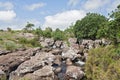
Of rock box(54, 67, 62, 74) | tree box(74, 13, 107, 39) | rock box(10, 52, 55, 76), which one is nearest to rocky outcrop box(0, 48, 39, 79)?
rock box(10, 52, 55, 76)

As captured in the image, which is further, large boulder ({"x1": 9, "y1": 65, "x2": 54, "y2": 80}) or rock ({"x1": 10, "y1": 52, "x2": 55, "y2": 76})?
rock ({"x1": 10, "y1": 52, "x2": 55, "y2": 76})

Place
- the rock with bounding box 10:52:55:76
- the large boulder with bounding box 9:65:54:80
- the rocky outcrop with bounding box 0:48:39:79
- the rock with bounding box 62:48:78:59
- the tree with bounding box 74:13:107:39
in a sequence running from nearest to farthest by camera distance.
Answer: the large boulder with bounding box 9:65:54:80 < the rock with bounding box 10:52:55:76 < the rocky outcrop with bounding box 0:48:39:79 < the rock with bounding box 62:48:78:59 < the tree with bounding box 74:13:107:39

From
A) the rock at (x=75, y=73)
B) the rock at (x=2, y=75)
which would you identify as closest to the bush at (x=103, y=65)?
the rock at (x=75, y=73)

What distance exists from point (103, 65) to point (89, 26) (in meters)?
63.6

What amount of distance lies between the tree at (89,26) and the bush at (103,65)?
56012 millimetres

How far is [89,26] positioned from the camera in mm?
114250

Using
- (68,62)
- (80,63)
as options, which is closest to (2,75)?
(68,62)

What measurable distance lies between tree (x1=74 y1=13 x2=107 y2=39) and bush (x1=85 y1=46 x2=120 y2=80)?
56.0m

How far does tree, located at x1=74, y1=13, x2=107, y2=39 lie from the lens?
113 m

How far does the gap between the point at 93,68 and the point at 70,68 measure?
5977mm

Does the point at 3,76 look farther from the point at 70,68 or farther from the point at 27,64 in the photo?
the point at 70,68

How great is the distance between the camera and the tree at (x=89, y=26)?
113m

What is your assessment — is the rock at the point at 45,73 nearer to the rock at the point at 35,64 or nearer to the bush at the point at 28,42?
the rock at the point at 35,64

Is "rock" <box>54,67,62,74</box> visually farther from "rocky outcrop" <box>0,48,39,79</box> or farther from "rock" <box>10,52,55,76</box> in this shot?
"rocky outcrop" <box>0,48,39,79</box>
